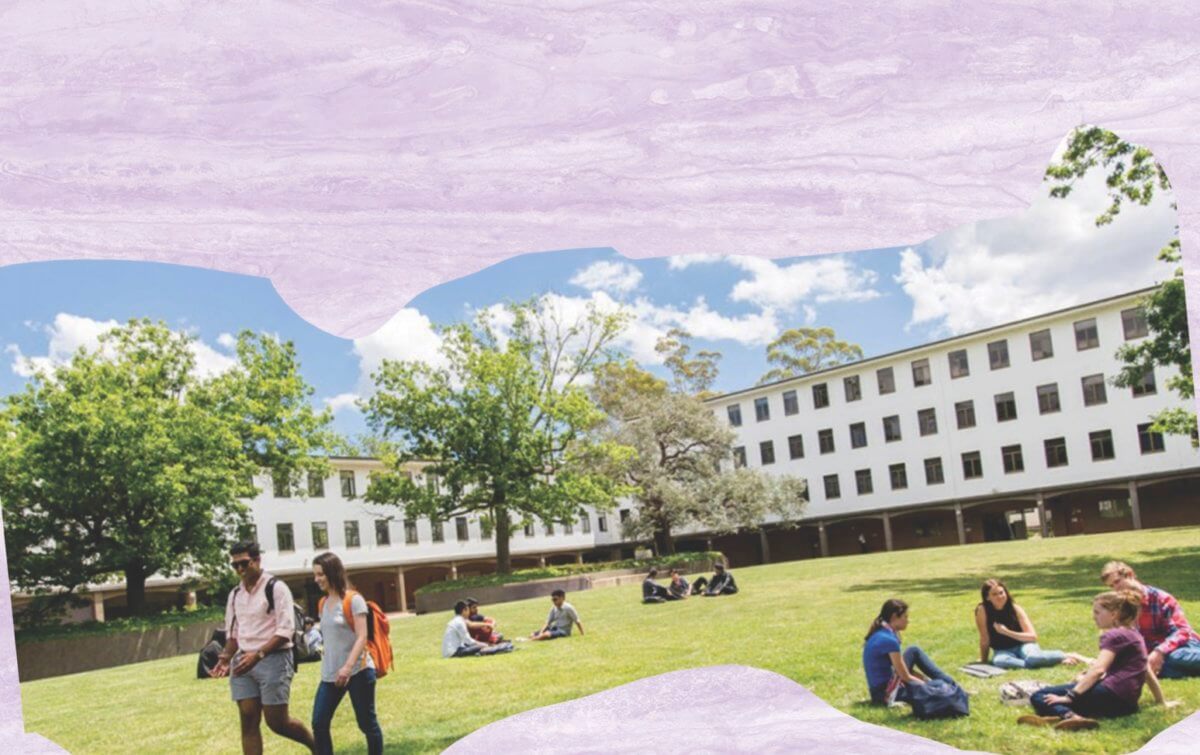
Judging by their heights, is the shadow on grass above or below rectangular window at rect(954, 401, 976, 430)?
below

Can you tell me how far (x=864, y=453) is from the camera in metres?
9.24

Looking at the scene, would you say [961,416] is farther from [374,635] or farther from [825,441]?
[374,635]

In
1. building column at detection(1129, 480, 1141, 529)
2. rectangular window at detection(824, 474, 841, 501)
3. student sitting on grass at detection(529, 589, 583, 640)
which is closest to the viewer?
building column at detection(1129, 480, 1141, 529)

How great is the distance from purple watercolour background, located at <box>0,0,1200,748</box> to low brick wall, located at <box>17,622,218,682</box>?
96cm

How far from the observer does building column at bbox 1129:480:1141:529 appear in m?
8.11

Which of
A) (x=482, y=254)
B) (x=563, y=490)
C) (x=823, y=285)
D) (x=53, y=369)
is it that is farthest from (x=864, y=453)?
(x=53, y=369)

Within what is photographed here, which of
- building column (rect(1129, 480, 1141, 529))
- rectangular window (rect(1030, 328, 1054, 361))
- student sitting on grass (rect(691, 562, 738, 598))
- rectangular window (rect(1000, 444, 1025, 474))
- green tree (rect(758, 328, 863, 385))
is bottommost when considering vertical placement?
student sitting on grass (rect(691, 562, 738, 598))

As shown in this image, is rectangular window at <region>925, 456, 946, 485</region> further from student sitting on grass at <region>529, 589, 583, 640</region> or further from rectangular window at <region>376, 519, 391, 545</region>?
rectangular window at <region>376, 519, 391, 545</region>

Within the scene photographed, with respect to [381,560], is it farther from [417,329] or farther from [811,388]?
[811,388]

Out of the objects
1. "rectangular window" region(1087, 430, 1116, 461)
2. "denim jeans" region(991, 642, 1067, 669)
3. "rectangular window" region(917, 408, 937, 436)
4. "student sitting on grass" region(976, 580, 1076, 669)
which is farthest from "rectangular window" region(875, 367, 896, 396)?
"denim jeans" region(991, 642, 1067, 669)

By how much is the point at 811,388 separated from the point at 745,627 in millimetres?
2230

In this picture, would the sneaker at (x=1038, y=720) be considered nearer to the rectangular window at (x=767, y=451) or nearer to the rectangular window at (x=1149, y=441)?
the rectangular window at (x=1149, y=441)

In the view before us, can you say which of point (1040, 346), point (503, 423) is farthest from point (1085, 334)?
point (503, 423)

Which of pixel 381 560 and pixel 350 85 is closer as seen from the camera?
pixel 350 85
